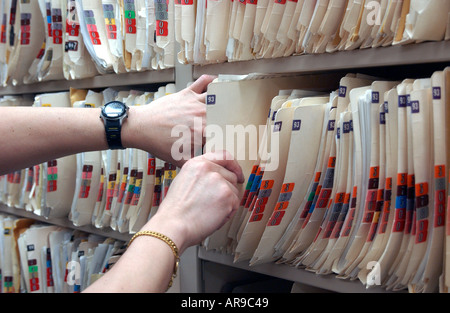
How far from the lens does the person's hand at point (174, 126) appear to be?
112 cm

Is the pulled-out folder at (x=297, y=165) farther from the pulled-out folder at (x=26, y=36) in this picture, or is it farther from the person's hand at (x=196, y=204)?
the pulled-out folder at (x=26, y=36)

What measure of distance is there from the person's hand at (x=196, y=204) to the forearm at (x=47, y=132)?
32 centimetres

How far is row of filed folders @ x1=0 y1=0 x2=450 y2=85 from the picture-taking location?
2.89ft

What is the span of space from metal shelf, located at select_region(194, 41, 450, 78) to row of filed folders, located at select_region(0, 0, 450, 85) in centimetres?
1

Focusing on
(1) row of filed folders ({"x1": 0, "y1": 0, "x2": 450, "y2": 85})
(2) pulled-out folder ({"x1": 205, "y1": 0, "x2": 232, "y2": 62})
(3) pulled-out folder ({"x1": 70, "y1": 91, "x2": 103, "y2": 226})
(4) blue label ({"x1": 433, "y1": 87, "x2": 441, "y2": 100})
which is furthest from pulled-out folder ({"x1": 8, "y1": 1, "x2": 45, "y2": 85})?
(4) blue label ({"x1": 433, "y1": 87, "x2": 441, "y2": 100})

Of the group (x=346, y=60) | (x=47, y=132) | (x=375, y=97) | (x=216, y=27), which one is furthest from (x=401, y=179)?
(x=47, y=132)

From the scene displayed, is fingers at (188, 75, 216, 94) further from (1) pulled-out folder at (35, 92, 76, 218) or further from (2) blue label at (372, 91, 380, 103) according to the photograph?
(1) pulled-out folder at (35, 92, 76, 218)

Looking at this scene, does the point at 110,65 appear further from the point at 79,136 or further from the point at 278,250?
the point at 278,250

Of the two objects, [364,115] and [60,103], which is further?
[60,103]

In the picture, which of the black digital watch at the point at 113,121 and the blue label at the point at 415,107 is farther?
the black digital watch at the point at 113,121

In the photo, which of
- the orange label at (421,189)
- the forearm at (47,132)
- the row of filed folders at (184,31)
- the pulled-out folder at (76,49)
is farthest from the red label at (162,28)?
the orange label at (421,189)

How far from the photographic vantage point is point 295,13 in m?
0.99
